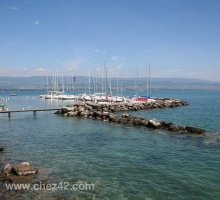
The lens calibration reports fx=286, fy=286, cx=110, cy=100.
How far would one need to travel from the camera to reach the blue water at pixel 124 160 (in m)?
20.3

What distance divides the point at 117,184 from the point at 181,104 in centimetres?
8477

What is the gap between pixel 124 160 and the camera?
27812mm

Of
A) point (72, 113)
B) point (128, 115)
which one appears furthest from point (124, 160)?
point (72, 113)

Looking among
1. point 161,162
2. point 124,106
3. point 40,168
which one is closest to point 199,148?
point 161,162

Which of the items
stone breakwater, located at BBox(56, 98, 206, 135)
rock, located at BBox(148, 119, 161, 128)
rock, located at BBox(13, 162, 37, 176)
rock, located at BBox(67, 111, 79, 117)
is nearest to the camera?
rock, located at BBox(13, 162, 37, 176)

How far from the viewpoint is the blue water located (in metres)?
20.3

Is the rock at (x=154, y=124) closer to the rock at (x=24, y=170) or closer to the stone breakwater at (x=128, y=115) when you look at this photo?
the stone breakwater at (x=128, y=115)

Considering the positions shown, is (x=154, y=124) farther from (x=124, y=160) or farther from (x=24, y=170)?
(x=24, y=170)

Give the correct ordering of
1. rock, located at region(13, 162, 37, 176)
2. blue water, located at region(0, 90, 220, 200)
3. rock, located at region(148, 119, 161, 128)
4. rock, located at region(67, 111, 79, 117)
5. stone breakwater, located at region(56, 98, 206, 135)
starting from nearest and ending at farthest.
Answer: blue water, located at region(0, 90, 220, 200), rock, located at region(13, 162, 37, 176), stone breakwater, located at region(56, 98, 206, 135), rock, located at region(148, 119, 161, 128), rock, located at region(67, 111, 79, 117)

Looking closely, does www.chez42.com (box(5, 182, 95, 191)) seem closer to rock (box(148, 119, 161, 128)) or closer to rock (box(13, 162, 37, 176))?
rock (box(13, 162, 37, 176))

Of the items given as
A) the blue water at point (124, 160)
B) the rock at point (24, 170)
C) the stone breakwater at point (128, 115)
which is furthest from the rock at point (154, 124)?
the rock at point (24, 170)

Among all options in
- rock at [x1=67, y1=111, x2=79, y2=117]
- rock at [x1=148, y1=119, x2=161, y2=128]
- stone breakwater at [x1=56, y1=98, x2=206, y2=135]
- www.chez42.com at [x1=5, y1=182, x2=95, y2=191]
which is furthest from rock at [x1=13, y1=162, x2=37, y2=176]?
rock at [x1=67, y1=111, x2=79, y2=117]

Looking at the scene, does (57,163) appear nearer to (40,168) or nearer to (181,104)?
(40,168)

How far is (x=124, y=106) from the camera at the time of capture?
83500 millimetres
